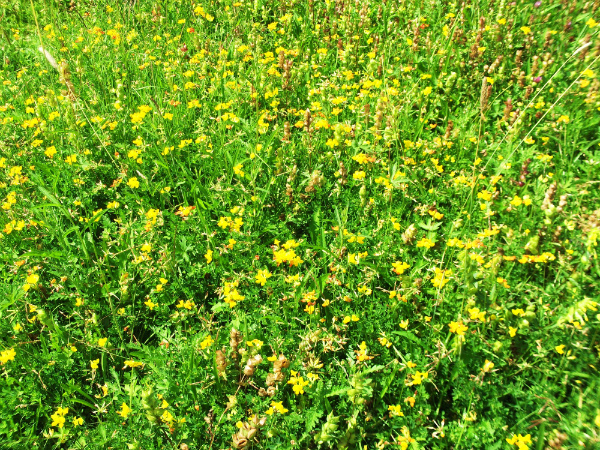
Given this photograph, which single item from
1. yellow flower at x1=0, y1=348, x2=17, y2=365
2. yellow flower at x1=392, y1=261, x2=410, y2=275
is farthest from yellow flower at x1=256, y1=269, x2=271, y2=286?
yellow flower at x1=0, y1=348, x2=17, y2=365

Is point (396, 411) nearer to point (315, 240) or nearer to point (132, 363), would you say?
point (315, 240)

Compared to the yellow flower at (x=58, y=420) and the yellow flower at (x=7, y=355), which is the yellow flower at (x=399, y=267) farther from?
the yellow flower at (x=7, y=355)

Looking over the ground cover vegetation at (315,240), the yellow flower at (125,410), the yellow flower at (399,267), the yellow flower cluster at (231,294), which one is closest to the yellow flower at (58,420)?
the ground cover vegetation at (315,240)

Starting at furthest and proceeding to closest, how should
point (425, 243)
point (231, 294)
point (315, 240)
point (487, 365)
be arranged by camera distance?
point (315, 240), point (425, 243), point (231, 294), point (487, 365)

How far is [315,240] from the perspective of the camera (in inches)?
116

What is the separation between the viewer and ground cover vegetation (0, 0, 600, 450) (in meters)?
2.17

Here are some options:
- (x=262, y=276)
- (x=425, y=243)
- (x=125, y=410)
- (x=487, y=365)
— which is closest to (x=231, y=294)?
(x=262, y=276)

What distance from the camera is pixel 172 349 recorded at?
2.40m

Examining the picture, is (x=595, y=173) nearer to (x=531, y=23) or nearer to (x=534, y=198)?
(x=534, y=198)

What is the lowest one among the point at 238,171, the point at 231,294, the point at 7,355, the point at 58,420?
the point at 58,420

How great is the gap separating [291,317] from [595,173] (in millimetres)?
2126

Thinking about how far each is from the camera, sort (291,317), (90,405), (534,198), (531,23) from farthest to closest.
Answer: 1. (531,23)
2. (534,198)
3. (291,317)
4. (90,405)

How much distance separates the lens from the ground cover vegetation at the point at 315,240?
217 cm

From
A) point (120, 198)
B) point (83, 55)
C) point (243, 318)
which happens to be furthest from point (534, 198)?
point (83, 55)
